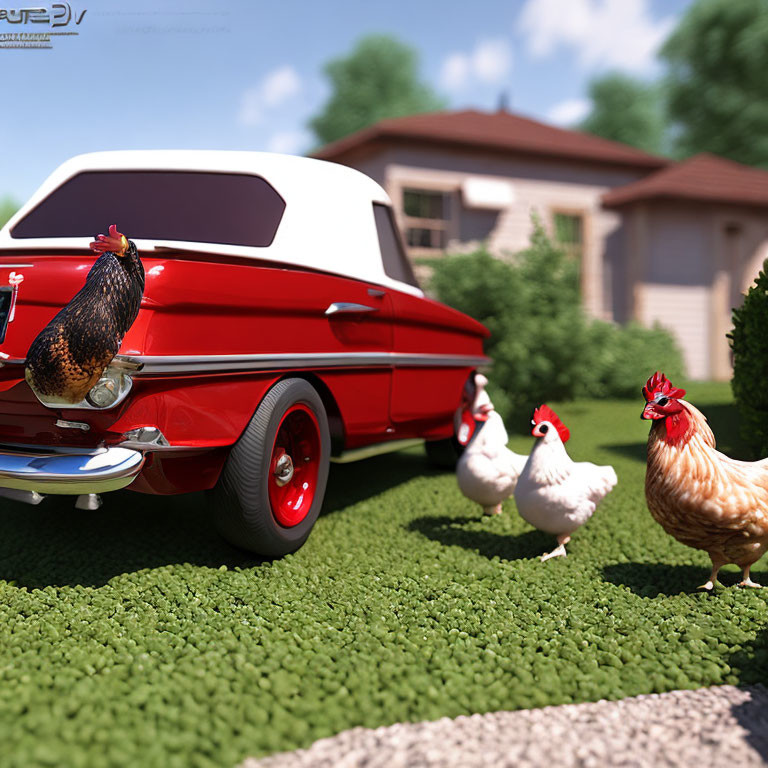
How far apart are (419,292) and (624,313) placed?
10586 millimetres

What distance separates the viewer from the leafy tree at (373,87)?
34406 millimetres

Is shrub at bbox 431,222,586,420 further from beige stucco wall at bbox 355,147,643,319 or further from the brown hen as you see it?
the brown hen

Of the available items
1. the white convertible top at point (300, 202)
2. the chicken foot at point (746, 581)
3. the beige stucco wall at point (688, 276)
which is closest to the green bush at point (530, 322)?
the beige stucco wall at point (688, 276)

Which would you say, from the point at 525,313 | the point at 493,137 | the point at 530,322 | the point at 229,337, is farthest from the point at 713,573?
the point at 493,137

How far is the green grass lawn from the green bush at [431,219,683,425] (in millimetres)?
4478

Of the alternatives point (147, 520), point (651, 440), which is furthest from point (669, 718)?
point (147, 520)

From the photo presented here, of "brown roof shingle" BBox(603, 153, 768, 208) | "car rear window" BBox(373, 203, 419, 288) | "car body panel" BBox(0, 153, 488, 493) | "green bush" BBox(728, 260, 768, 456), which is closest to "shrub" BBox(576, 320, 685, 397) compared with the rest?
"brown roof shingle" BBox(603, 153, 768, 208)

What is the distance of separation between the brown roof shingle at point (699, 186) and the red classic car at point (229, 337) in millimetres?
10366

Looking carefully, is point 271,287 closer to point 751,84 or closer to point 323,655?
point 323,655

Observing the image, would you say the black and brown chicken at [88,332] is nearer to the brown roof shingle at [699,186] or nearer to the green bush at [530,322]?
the green bush at [530,322]

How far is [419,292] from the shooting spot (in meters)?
5.15

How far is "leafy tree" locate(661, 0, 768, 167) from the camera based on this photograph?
25359 mm

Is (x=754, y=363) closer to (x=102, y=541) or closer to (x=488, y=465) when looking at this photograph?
(x=488, y=465)

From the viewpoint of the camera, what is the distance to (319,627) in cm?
290
